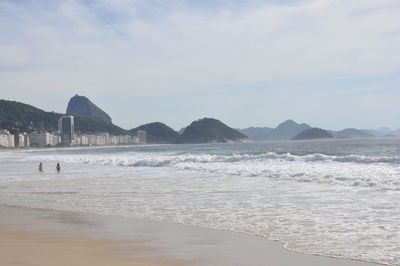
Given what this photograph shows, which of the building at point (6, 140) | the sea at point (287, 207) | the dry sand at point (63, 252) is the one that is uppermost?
the building at point (6, 140)

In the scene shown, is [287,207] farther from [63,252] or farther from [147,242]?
[63,252]

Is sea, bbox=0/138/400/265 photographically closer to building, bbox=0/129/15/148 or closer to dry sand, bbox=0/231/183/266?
dry sand, bbox=0/231/183/266

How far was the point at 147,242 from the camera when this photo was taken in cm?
866

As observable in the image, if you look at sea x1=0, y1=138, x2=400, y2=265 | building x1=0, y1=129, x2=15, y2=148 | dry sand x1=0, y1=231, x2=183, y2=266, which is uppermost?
building x1=0, y1=129, x2=15, y2=148

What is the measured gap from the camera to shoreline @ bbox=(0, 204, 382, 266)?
7.25 meters

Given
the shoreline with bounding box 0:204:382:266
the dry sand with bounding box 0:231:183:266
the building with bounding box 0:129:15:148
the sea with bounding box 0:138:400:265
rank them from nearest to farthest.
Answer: the dry sand with bounding box 0:231:183:266 → the shoreline with bounding box 0:204:382:266 → the sea with bounding box 0:138:400:265 → the building with bounding box 0:129:15:148

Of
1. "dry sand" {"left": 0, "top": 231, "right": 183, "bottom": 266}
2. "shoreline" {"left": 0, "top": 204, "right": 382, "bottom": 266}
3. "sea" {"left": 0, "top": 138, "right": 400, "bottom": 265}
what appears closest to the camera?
"dry sand" {"left": 0, "top": 231, "right": 183, "bottom": 266}

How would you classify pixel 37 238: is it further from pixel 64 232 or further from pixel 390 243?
pixel 390 243

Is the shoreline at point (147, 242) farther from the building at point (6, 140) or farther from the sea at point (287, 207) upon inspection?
the building at point (6, 140)

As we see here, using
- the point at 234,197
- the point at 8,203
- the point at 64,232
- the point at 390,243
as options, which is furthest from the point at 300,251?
the point at 8,203

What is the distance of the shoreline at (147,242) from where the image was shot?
7.25 m

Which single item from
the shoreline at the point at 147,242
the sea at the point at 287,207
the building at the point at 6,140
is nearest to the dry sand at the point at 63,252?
the shoreline at the point at 147,242

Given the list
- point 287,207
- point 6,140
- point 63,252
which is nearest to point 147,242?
point 63,252

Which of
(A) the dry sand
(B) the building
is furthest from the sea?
(B) the building
